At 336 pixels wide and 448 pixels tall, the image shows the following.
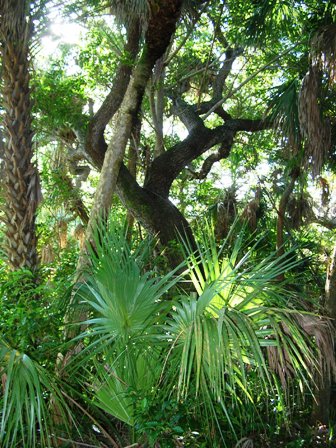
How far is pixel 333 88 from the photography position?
7367 mm

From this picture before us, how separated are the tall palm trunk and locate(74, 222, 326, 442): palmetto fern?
1.37 metres

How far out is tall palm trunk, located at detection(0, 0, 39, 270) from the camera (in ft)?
17.1

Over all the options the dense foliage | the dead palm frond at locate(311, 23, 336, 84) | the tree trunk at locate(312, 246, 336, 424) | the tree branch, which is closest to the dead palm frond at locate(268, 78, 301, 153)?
the dense foliage

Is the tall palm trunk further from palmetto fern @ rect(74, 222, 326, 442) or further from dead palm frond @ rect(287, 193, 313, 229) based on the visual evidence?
dead palm frond @ rect(287, 193, 313, 229)

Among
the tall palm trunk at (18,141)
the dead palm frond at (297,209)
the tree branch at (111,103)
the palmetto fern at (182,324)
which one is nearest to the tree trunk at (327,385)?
the palmetto fern at (182,324)

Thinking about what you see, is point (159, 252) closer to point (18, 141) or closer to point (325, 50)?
point (18, 141)

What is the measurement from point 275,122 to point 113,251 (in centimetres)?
457

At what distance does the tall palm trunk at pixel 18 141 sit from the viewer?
522 centimetres

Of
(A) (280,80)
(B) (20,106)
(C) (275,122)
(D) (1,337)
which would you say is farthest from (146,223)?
(A) (280,80)

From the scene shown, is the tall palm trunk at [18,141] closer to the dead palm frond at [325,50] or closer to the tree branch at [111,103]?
the tree branch at [111,103]

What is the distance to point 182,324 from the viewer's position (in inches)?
126

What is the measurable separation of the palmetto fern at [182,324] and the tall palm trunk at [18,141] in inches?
54.1

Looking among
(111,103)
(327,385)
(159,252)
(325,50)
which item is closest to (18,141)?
(111,103)

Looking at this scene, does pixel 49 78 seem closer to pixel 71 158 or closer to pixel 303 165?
pixel 71 158
